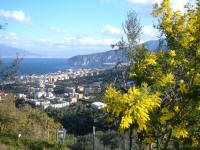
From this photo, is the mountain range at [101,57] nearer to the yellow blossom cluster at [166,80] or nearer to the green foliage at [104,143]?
the yellow blossom cluster at [166,80]

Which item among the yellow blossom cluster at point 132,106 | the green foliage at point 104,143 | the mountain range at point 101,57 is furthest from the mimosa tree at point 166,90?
the green foliage at point 104,143

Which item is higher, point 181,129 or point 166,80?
point 166,80

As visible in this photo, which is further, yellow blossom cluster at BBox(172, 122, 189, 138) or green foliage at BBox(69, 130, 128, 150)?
green foliage at BBox(69, 130, 128, 150)

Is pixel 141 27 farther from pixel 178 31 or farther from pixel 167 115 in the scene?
pixel 167 115

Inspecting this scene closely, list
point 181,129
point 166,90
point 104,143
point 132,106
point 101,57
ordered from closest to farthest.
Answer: point 132,106, point 181,129, point 166,90, point 104,143, point 101,57

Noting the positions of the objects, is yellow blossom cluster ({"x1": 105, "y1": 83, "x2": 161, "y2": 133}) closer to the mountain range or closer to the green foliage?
the mountain range

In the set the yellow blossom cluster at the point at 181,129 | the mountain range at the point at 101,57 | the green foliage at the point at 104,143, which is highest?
Result: the mountain range at the point at 101,57

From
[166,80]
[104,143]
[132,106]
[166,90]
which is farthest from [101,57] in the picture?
[132,106]

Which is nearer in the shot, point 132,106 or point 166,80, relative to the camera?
point 132,106

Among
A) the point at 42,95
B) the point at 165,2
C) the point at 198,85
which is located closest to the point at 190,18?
the point at 165,2

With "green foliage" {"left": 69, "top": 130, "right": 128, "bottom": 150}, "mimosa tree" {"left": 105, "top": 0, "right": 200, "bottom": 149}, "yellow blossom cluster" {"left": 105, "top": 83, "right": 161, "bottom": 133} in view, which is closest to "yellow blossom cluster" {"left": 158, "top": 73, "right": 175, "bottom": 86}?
"mimosa tree" {"left": 105, "top": 0, "right": 200, "bottom": 149}

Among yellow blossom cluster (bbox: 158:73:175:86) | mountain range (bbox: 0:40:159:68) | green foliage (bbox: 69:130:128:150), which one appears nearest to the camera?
yellow blossom cluster (bbox: 158:73:175:86)

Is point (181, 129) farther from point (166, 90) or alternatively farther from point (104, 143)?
point (104, 143)

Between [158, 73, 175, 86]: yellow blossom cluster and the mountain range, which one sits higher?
the mountain range
